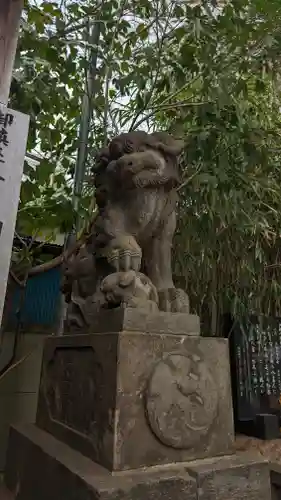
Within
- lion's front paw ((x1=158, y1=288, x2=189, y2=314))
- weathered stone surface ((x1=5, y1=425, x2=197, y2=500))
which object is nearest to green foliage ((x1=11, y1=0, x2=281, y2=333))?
lion's front paw ((x1=158, y1=288, x2=189, y2=314))

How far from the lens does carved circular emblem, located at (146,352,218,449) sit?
1.66 metres

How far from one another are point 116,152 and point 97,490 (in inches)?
→ 66.1

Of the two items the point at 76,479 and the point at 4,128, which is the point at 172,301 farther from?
the point at 4,128

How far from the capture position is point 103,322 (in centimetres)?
186

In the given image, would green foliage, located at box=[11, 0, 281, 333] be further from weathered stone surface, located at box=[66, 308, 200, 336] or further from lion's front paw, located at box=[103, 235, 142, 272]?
weathered stone surface, located at box=[66, 308, 200, 336]

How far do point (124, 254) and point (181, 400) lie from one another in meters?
0.75

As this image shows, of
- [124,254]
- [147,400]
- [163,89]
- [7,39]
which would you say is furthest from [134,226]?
[163,89]

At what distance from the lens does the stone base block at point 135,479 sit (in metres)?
1.43

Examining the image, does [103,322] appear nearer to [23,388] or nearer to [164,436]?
[164,436]

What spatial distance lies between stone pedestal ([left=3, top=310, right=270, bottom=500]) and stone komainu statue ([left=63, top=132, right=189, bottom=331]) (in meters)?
0.21

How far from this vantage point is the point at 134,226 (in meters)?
2.12

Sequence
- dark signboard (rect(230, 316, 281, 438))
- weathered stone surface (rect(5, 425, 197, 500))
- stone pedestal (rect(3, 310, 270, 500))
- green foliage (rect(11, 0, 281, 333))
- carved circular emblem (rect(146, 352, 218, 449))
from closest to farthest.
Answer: weathered stone surface (rect(5, 425, 197, 500)) < stone pedestal (rect(3, 310, 270, 500)) < carved circular emblem (rect(146, 352, 218, 449)) < green foliage (rect(11, 0, 281, 333)) < dark signboard (rect(230, 316, 281, 438))

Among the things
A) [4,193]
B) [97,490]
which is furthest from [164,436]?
[4,193]

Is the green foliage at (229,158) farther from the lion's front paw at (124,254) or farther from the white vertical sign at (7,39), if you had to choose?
the white vertical sign at (7,39)
